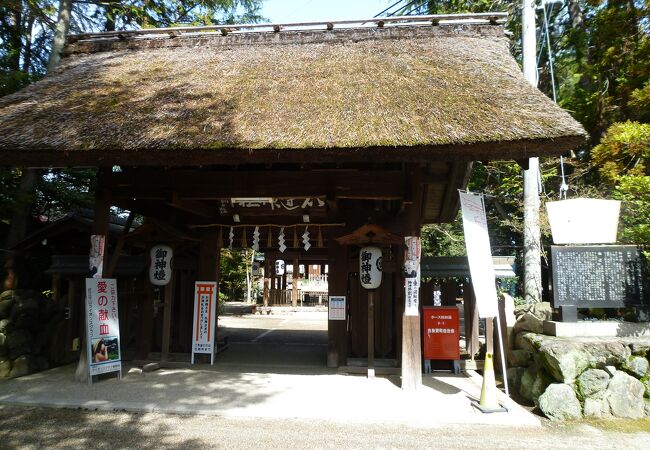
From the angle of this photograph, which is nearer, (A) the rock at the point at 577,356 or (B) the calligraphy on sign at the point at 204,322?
(A) the rock at the point at 577,356

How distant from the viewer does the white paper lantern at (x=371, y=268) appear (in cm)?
718

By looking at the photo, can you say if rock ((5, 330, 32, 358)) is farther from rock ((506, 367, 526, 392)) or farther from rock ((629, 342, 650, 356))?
rock ((629, 342, 650, 356))

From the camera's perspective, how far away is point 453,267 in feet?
28.9

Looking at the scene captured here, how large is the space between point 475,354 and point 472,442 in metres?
4.45

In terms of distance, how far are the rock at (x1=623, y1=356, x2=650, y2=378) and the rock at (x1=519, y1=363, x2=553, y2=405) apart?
100 centimetres

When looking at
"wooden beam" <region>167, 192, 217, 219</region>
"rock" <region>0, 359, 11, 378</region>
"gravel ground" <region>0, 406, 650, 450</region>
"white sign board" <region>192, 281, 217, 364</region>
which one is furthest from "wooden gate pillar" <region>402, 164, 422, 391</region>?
"rock" <region>0, 359, 11, 378</region>

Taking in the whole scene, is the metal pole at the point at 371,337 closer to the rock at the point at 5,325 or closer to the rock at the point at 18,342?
the rock at the point at 18,342

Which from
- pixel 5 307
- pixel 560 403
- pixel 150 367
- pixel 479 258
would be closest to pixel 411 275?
pixel 479 258

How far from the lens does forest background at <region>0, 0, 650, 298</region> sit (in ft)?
32.1

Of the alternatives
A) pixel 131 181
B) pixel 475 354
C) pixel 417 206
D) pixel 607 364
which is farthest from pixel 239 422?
pixel 475 354

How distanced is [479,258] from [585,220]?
1.81 metres

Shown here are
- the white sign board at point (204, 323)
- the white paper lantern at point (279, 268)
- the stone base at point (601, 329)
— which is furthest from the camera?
the white paper lantern at point (279, 268)

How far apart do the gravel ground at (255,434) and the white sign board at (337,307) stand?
9.77 feet

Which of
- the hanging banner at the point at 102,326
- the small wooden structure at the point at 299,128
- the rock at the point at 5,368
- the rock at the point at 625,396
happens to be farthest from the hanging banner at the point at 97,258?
the rock at the point at 625,396
